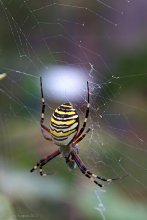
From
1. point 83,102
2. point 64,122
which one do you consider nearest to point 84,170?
point 83,102

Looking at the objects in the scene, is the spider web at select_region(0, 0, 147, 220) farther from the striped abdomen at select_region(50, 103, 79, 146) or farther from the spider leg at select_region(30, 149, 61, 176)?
the striped abdomen at select_region(50, 103, 79, 146)

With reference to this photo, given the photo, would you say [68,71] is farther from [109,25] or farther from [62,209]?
[62,209]

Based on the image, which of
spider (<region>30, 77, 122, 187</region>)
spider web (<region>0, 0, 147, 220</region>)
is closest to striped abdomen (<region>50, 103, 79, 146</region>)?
spider (<region>30, 77, 122, 187</region>)

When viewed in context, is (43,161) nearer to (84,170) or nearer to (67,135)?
(84,170)

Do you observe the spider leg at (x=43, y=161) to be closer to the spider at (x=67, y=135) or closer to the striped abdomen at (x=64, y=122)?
the spider at (x=67, y=135)

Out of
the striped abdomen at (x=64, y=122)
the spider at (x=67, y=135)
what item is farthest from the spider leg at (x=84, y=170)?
the striped abdomen at (x=64, y=122)

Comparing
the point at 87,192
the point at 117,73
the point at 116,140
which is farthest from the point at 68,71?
the point at 87,192
